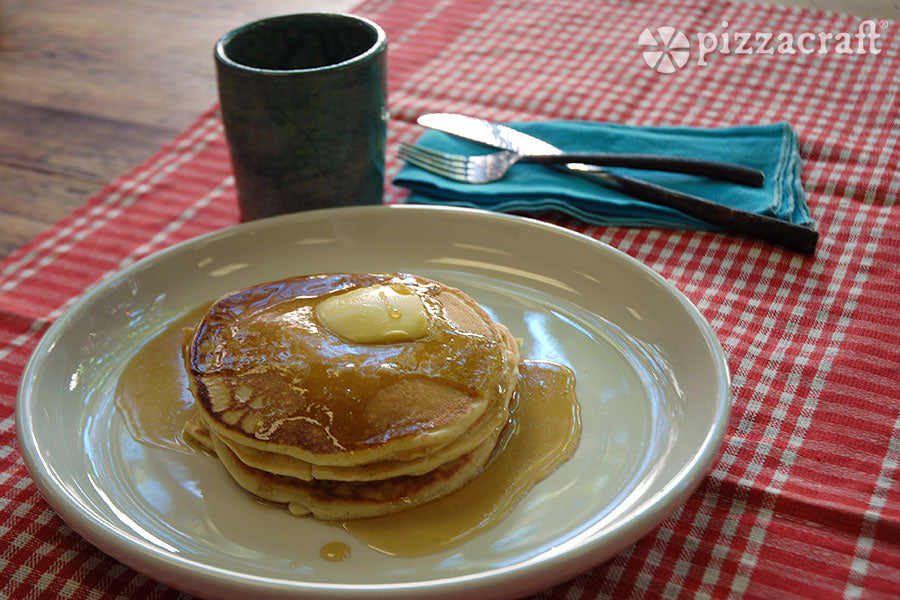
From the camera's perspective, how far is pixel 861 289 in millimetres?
1262

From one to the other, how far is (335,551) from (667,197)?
833 mm

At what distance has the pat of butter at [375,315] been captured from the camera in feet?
3.16

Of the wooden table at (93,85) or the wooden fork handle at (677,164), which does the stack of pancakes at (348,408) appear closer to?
the wooden fork handle at (677,164)

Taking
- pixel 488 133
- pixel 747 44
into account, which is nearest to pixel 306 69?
pixel 488 133

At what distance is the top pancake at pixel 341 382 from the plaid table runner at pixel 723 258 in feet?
0.61

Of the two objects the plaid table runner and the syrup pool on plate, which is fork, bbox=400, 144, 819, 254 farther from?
the syrup pool on plate

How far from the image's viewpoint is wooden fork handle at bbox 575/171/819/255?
1.33m

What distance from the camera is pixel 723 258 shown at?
1.34 meters

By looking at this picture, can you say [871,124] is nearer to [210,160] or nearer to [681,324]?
[681,324]

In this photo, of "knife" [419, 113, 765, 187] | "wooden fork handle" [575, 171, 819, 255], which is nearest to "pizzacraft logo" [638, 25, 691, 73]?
"knife" [419, 113, 765, 187]

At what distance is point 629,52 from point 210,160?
0.95 m

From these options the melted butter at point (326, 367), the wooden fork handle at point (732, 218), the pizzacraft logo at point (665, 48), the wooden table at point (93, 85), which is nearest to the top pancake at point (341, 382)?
the melted butter at point (326, 367)

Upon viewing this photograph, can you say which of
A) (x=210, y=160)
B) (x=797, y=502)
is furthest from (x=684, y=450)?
(x=210, y=160)

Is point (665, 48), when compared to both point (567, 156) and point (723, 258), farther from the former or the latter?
point (723, 258)
